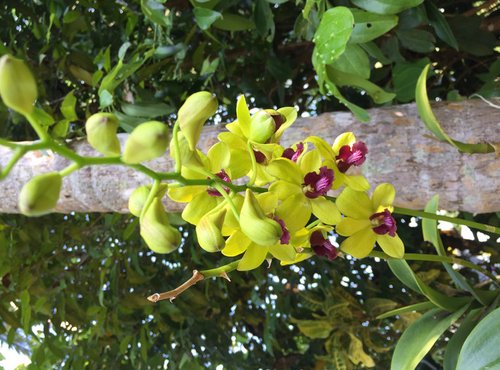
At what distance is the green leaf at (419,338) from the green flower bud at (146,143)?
502 millimetres

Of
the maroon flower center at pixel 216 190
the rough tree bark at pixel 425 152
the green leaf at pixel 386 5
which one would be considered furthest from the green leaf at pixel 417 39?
the maroon flower center at pixel 216 190

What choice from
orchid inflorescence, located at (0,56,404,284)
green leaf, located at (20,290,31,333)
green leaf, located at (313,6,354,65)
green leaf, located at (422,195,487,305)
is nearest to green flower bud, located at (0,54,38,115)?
orchid inflorescence, located at (0,56,404,284)

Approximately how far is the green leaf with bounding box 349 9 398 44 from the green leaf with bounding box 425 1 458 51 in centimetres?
22

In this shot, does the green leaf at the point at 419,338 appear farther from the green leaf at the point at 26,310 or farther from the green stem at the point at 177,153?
the green leaf at the point at 26,310

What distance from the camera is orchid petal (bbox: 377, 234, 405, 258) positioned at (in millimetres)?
629

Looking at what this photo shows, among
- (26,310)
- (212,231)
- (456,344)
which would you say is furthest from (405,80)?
(26,310)

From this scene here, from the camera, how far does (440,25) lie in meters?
0.98

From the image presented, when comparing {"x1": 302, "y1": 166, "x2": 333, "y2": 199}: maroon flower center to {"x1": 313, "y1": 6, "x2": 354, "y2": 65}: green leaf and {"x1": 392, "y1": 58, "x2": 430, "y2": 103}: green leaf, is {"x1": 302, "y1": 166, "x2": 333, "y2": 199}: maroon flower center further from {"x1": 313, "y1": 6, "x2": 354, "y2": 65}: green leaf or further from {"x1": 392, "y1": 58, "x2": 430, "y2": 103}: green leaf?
{"x1": 392, "y1": 58, "x2": 430, "y2": 103}: green leaf

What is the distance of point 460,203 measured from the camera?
875mm

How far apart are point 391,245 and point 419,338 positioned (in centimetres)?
25

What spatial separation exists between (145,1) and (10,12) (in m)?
0.51

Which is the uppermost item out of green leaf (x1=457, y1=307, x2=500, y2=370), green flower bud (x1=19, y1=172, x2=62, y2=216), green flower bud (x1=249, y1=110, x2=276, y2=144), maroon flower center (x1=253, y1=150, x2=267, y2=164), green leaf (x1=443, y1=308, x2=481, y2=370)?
green flower bud (x1=19, y1=172, x2=62, y2=216)

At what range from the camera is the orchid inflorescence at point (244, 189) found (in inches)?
16.9

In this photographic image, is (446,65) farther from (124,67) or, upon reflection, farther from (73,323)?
(73,323)
